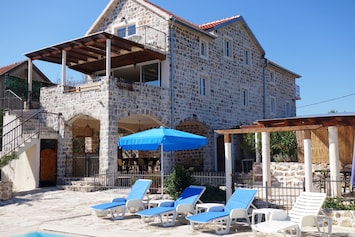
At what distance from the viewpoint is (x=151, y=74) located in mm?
19828

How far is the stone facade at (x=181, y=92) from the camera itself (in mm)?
16609

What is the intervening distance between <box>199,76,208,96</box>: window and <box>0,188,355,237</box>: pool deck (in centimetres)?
916

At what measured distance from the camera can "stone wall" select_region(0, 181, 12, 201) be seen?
1341 cm

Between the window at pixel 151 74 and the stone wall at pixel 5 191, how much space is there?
28.4ft

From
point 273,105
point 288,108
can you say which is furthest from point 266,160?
point 288,108

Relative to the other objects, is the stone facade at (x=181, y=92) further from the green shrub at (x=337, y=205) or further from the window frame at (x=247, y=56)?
the green shrub at (x=337, y=205)

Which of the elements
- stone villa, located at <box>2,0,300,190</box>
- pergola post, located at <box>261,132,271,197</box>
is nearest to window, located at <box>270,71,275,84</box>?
stone villa, located at <box>2,0,300,190</box>

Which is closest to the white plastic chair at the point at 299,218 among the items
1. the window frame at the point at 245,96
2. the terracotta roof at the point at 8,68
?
the window frame at the point at 245,96

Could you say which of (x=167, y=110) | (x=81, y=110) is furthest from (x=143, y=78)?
(x=81, y=110)

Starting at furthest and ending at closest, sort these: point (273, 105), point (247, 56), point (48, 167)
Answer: point (273, 105) → point (247, 56) → point (48, 167)

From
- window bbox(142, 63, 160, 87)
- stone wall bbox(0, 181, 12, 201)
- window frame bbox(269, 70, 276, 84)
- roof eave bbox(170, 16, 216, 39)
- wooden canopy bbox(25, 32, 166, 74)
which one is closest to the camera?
stone wall bbox(0, 181, 12, 201)

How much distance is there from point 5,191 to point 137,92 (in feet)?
22.5

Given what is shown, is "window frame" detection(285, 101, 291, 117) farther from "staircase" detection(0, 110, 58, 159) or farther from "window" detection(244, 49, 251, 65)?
"staircase" detection(0, 110, 58, 159)

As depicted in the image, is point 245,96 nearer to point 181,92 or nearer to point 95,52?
point 181,92
